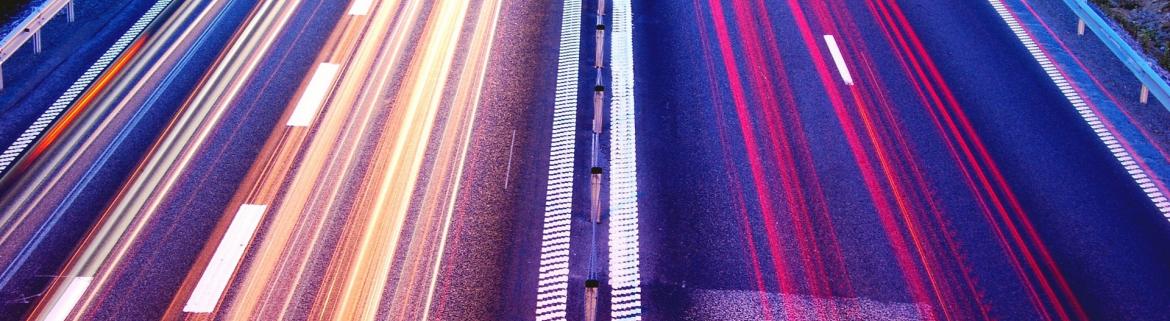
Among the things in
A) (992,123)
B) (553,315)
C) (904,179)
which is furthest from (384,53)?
(992,123)

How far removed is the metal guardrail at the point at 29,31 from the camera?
1327 cm

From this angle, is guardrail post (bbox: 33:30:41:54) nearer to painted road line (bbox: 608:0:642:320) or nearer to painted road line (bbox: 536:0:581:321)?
painted road line (bbox: 536:0:581:321)

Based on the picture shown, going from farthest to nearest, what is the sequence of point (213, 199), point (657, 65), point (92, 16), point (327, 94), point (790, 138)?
point (92, 16) → point (657, 65) → point (327, 94) → point (790, 138) → point (213, 199)

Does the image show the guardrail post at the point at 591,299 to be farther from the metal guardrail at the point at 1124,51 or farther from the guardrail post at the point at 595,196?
the metal guardrail at the point at 1124,51

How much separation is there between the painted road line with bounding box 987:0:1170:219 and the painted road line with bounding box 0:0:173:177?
1568 centimetres

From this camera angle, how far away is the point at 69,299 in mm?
9391

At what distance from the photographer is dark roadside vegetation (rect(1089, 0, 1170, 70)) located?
1451 centimetres

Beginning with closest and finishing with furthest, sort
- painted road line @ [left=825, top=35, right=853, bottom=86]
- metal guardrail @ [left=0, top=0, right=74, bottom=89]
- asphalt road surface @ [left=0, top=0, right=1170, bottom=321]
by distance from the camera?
asphalt road surface @ [left=0, top=0, right=1170, bottom=321] < metal guardrail @ [left=0, top=0, right=74, bottom=89] < painted road line @ [left=825, top=35, right=853, bottom=86]

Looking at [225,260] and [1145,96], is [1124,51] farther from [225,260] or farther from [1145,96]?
[225,260]

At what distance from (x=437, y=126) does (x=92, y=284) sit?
4.90 meters

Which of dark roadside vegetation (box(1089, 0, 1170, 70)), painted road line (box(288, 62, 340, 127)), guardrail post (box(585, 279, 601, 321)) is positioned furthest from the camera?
dark roadside vegetation (box(1089, 0, 1170, 70))

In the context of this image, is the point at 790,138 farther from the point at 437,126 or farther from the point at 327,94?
the point at 327,94

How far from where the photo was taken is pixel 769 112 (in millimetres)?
12742

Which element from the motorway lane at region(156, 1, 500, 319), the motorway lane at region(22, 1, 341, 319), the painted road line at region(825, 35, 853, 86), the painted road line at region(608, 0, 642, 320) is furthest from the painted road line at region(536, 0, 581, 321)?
the painted road line at region(825, 35, 853, 86)
